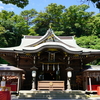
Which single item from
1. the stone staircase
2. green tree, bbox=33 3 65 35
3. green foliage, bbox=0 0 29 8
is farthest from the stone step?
green tree, bbox=33 3 65 35

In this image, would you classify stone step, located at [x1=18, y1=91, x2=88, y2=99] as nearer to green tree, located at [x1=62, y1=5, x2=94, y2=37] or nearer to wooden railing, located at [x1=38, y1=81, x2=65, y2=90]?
wooden railing, located at [x1=38, y1=81, x2=65, y2=90]

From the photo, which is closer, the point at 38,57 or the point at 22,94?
the point at 22,94

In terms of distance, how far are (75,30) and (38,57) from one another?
2336cm

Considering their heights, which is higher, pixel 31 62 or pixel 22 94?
pixel 31 62

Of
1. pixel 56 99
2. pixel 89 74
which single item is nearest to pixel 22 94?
pixel 56 99

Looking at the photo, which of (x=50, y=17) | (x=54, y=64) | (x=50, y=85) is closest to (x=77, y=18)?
(x=50, y=17)

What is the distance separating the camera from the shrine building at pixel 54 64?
1202cm

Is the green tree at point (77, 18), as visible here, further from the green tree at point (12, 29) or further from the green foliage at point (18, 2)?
the green foliage at point (18, 2)

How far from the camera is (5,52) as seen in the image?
1274cm

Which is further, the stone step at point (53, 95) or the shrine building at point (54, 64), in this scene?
the shrine building at point (54, 64)

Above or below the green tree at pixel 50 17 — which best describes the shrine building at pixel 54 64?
below

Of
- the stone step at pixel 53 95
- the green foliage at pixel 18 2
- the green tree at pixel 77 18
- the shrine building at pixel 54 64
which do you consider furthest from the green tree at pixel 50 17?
the green foliage at pixel 18 2

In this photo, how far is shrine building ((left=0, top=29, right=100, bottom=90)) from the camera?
12.0 m

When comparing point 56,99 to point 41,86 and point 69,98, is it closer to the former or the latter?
point 69,98
